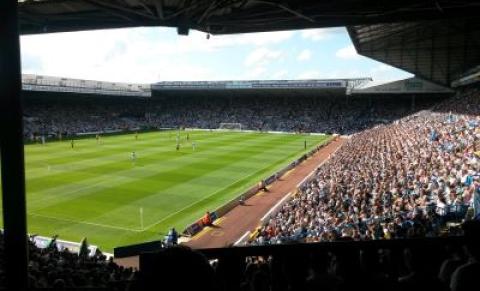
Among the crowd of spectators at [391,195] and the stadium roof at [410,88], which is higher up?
the stadium roof at [410,88]

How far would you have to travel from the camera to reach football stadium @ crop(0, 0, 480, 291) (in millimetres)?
3684

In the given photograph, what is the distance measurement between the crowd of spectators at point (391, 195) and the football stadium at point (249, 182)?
108mm

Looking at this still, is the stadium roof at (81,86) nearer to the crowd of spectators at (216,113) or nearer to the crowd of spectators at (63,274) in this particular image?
the crowd of spectators at (216,113)

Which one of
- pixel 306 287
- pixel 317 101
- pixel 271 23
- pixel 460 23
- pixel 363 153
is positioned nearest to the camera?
pixel 306 287

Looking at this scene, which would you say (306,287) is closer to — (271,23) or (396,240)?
(396,240)

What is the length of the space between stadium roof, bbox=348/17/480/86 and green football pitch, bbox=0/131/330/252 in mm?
13035

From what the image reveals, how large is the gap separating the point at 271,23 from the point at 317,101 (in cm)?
7163

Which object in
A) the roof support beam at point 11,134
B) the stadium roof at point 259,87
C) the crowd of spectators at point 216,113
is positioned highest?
the stadium roof at point 259,87

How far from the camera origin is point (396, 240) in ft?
12.5

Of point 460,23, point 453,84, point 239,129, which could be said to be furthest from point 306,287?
point 239,129

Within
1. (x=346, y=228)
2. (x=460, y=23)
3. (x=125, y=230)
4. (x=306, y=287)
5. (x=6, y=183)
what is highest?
(x=460, y=23)

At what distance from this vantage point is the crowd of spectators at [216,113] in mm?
67625

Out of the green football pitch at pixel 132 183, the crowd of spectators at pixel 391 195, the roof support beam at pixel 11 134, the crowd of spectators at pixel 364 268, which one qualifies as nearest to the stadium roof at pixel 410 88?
the green football pitch at pixel 132 183

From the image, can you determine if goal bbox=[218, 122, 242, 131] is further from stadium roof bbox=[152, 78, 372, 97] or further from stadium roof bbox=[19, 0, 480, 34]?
stadium roof bbox=[19, 0, 480, 34]
